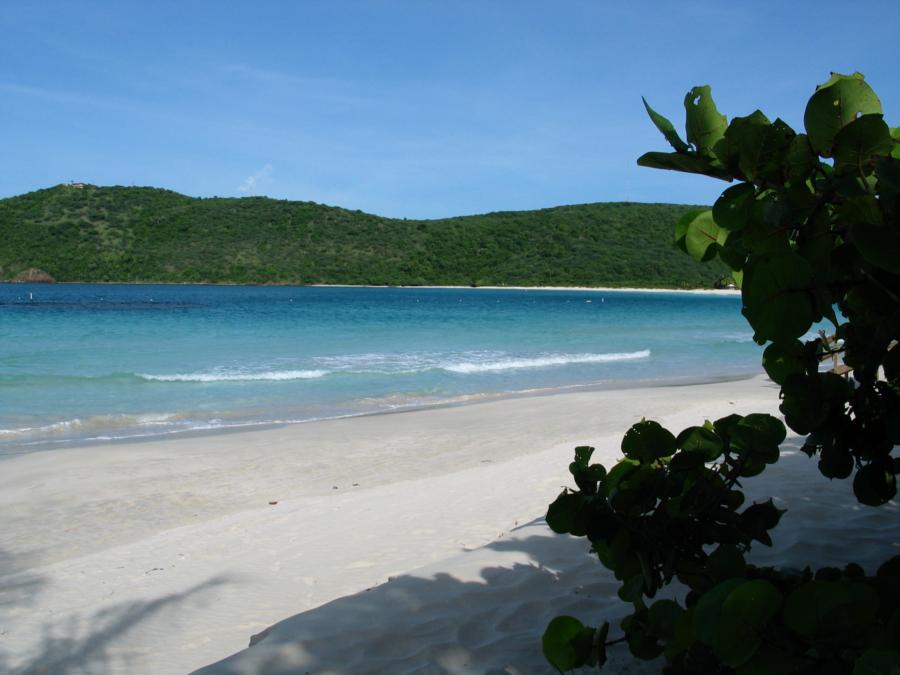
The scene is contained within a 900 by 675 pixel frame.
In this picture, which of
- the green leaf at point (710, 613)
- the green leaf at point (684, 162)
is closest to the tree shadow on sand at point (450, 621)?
the green leaf at point (710, 613)

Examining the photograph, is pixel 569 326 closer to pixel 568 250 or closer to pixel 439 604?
pixel 439 604

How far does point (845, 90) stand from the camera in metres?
1.45

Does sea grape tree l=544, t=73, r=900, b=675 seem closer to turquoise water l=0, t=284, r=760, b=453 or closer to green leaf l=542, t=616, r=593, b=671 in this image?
green leaf l=542, t=616, r=593, b=671

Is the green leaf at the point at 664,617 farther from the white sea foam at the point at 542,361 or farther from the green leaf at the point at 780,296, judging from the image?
the white sea foam at the point at 542,361

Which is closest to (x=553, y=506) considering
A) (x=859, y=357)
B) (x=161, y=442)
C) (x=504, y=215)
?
(x=859, y=357)

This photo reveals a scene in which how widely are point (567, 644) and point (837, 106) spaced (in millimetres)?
1270

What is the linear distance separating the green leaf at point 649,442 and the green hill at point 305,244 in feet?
282

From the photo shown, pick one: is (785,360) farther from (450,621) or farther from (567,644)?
(450,621)

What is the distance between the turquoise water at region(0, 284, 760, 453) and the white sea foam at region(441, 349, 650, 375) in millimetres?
51

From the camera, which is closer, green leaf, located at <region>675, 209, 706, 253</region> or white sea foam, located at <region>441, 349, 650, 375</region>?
green leaf, located at <region>675, 209, 706, 253</region>

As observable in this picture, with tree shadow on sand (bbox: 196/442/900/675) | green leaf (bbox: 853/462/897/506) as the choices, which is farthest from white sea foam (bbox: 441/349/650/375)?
green leaf (bbox: 853/462/897/506)

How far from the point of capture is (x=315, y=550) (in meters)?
5.05

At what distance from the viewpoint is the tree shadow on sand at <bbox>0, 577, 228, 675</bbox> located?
3514 millimetres

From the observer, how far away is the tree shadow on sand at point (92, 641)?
3.51 m
